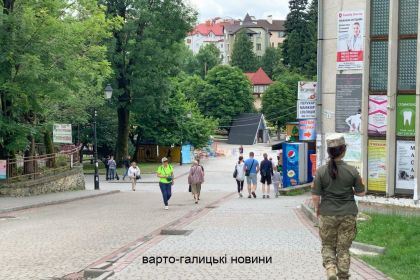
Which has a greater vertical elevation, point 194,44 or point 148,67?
point 194,44

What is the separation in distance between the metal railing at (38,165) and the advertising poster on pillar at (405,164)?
53.0 feet

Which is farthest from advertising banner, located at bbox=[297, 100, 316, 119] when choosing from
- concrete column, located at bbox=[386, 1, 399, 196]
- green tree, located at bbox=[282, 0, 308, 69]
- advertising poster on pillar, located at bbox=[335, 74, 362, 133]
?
green tree, located at bbox=[282, 0, 308, 69]

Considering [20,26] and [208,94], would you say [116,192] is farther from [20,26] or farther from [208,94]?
[208,94]

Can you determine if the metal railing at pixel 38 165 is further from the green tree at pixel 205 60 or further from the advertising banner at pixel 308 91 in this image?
the green tree at pixel 205 60

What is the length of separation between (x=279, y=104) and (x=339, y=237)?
98.8m

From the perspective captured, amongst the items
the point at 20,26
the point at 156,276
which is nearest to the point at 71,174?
the point at 20,26

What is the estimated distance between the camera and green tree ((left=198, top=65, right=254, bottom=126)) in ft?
341

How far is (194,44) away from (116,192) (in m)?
169

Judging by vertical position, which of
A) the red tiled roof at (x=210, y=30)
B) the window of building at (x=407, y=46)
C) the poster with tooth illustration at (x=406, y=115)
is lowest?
the poster with tooth illustration at (x=406, y=115)

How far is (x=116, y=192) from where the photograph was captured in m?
33.2

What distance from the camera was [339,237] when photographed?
7559 millimetres

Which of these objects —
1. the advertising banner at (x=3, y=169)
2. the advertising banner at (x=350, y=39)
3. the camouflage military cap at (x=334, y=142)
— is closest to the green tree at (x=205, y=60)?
the advertising banner at (x=3, y=169)

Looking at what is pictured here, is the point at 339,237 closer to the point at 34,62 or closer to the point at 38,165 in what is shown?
the point at 34,62

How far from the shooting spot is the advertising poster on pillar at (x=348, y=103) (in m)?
18.2
